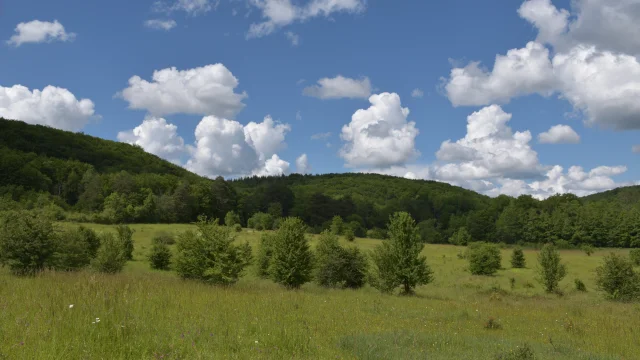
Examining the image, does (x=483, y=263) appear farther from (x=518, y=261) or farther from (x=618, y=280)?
(x=618, y=280)

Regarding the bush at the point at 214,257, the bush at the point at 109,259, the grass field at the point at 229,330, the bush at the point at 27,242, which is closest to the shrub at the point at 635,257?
the grass field at the point at 229,330

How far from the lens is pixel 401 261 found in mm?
25969

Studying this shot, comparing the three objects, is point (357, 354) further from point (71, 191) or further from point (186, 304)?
point (71, 191)

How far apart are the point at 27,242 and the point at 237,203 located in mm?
83259

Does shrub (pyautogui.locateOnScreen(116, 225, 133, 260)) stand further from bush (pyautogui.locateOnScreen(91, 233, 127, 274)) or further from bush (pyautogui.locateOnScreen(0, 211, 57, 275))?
bush (pyautogui.locateOnScreen(0, 211, 57, 275))

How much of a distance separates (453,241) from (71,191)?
92.4 m

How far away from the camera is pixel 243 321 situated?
7695 millimetres

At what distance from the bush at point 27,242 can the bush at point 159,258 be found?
17.2 meters

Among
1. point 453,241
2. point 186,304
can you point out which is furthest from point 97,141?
point 186,304

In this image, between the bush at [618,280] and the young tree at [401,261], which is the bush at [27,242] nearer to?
the young tree at [401,261]

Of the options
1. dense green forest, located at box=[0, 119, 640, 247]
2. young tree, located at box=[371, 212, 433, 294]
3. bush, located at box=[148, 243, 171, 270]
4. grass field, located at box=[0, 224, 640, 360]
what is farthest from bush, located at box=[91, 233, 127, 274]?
dense green forest, located at box=[0, 119, 640, 247]

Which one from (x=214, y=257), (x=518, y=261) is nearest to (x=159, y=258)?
(x=214, y=257)

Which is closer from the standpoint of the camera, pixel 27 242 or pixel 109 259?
pixel 27 242

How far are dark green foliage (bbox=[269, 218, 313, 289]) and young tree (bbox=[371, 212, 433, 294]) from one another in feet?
16.7
